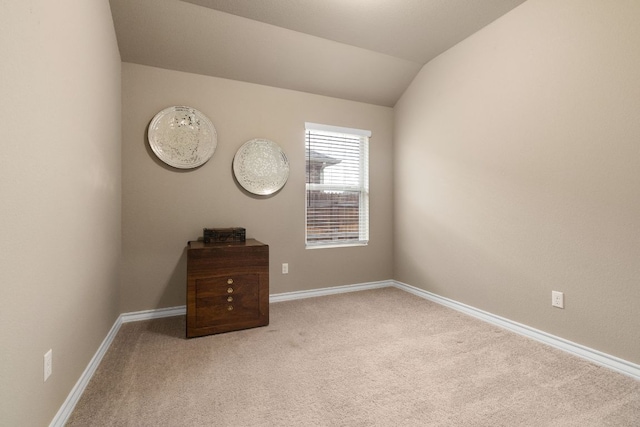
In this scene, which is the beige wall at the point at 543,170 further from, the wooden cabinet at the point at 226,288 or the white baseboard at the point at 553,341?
the wooden cabinet at the point at 226,288

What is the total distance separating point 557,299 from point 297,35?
3105mm

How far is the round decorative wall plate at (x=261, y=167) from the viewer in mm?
3180

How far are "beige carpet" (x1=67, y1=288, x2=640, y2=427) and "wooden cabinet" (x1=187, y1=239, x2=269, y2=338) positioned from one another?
116mm

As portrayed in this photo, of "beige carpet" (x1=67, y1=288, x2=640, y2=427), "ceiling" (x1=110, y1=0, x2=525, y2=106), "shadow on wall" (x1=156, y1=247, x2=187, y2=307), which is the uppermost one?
"ceiling" (x1=110, y1=0, x2=525, y2=106)

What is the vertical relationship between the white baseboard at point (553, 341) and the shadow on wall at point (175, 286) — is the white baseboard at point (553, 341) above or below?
below

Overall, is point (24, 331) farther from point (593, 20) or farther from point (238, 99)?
point (593, 20)

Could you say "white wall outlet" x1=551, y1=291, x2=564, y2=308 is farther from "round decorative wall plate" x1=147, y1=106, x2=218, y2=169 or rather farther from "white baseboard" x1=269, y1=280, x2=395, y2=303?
"round decorative wall plate" x1=147, y1=106, x2=218, y2=169

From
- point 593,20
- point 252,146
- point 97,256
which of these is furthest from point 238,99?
point 593,20

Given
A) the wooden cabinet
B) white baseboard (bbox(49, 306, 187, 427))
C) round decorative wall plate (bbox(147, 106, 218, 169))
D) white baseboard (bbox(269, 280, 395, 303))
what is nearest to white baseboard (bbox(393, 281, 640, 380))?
white baseboard (bbox(269, 280, 395, 303))

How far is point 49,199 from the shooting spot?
131cm

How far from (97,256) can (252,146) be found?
1729 millimetres

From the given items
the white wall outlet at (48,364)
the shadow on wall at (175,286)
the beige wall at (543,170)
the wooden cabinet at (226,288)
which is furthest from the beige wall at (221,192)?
the white wall outlet at (48,364)

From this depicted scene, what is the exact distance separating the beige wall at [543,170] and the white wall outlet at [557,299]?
3 cm

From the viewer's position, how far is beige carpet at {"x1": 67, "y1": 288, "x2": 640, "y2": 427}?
150 centimetres
